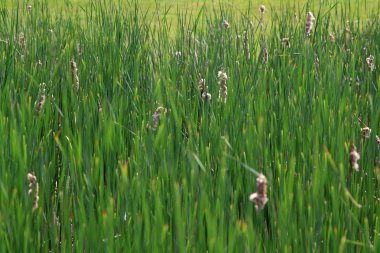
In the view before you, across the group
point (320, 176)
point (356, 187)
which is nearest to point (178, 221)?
point (320, 176)

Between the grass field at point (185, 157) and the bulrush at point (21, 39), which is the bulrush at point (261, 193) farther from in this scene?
the bulrush at point (21, 39)

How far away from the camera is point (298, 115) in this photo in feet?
7.63

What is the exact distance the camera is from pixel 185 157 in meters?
1.75

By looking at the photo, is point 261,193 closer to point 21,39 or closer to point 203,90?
point 203,90

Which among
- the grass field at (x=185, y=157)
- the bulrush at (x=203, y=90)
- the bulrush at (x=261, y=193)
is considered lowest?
the grass field at (x=185, y=157)

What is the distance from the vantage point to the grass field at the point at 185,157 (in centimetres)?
154

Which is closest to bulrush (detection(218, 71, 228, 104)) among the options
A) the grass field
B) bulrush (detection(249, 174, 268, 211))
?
the grass field

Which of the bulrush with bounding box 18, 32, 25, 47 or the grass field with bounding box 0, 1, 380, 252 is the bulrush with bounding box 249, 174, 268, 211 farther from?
the bulrush with bounding box 18, 32, 25, 47

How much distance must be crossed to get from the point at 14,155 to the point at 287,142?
31.3 inches

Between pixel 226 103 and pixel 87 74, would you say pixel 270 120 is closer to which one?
pixel 226 103

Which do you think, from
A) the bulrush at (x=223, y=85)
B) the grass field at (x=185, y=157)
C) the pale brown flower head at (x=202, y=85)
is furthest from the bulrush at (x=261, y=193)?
the pale brown flower head at (x=202, y=85)

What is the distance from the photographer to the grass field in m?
1.54

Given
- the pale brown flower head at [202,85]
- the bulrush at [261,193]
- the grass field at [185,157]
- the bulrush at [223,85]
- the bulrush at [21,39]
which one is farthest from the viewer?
the bulrush at [21,39]

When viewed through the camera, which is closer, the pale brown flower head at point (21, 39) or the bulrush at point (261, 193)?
the bulrush at point (261, 193)
